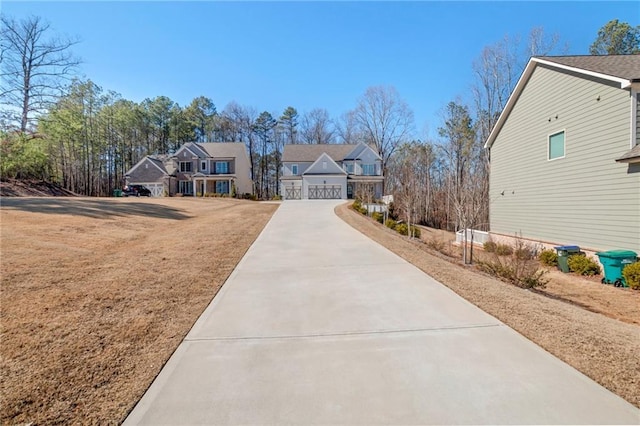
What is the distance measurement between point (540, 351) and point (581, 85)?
11.8 metres

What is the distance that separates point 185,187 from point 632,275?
40209 mm

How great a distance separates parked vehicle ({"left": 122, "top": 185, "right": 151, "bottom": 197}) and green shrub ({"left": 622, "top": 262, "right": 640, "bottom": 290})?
37997 millimetres

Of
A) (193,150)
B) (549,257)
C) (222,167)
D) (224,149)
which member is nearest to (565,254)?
(549,257)

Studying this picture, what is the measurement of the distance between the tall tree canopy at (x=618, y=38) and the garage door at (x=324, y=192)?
81.0 feet

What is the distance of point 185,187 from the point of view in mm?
39312

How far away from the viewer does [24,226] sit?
9.20m

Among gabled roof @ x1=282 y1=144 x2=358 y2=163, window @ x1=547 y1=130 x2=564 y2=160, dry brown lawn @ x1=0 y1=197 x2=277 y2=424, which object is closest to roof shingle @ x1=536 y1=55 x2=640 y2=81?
window @ x1=547 y1=130 x2=564 y2=160

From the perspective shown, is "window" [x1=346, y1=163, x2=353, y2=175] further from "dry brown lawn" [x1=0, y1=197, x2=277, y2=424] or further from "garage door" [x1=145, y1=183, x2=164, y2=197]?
"dry brown lawn" [x1=0, y1=197, x2=277, y2=424]

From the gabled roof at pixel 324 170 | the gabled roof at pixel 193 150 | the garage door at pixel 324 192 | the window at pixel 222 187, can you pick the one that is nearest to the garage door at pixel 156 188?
the gabled roof at pixel 193 150

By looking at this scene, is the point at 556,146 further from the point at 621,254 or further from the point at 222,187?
the point at 222,187

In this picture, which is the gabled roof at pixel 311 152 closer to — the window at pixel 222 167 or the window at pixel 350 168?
the window at pixel 350 168

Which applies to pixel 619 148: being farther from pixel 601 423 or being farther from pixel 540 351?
pixel 601 423

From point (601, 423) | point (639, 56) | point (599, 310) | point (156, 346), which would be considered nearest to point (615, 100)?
point (639, 56)

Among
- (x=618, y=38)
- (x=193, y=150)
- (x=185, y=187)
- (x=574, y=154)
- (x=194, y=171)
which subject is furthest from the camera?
(x=185, y=187)
